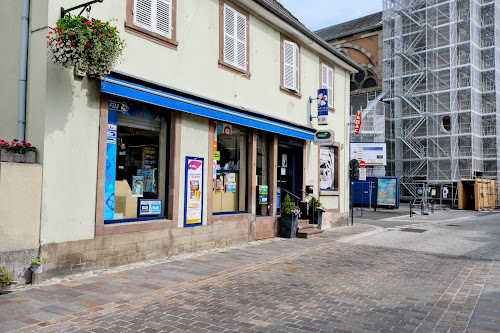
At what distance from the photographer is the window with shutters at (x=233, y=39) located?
10.6 m

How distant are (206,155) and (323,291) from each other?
4.79 metres

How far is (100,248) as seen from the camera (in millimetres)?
7520

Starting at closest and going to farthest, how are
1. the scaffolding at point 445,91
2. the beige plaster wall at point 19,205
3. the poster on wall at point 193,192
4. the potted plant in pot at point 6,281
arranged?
the potted plant in pot at point 6,281
the beige plaster wall at point 19,205
the poster on wall at point 193,192
the scaffolding at point 445,91

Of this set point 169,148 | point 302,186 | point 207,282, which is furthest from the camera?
point 302,186

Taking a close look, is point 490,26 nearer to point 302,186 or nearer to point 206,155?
point 302,186

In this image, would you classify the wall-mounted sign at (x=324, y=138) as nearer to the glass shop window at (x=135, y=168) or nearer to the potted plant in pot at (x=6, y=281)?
the glass shop window at (x=135, y=168)


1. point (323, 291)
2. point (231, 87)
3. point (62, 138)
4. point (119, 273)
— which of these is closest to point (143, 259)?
point (119, 273)

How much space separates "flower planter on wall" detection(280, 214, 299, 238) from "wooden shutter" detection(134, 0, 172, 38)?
624cm

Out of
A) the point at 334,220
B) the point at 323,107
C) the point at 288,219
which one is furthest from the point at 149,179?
the point at 334,220

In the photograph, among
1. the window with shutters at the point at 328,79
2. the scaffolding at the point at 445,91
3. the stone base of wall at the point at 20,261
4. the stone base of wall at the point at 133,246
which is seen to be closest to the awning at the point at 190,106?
the stone base of wall at the point at 133,246

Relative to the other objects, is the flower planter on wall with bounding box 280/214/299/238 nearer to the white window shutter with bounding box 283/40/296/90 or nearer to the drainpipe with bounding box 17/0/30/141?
the white window shutter with bounding box 283/40/296/90

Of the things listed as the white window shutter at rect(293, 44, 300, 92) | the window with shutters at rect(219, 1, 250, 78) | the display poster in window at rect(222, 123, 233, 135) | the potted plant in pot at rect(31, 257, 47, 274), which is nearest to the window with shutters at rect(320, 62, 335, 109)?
the white window shutter at rect(293, 44, 300, 92)

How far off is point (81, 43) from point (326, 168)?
1112cm

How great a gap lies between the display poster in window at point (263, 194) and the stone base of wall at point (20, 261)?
687 cm
